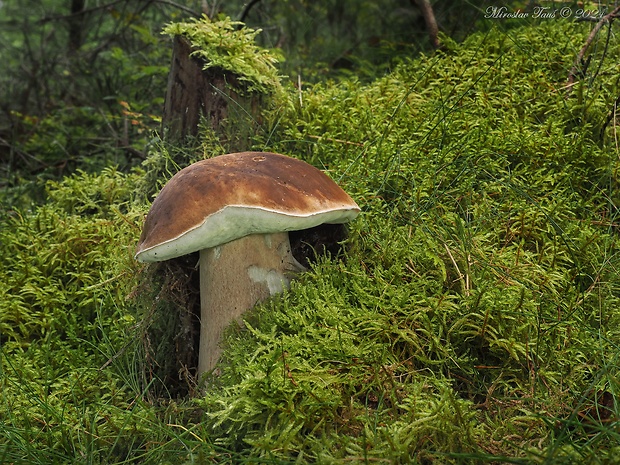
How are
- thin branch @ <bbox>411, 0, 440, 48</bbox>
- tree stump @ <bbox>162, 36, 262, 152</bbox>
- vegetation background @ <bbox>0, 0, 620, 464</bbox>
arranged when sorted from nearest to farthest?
1. vegetation background @ <bbox>0, 0, 620, 464</bbox>
2. tree stump @ <bbox>162, 36, 262, 152</bbox>
3. thin branch @ <bbox>411, 0, 440, 48</bbox>

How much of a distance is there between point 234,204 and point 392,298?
60 cm

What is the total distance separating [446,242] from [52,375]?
1.55m

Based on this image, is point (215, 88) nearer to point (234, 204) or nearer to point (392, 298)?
point (234, 204)

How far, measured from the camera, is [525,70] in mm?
2643

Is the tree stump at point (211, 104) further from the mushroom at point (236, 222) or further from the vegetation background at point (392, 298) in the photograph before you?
the mushroom at point (236, 222)

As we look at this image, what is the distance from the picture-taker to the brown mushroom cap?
1467 mm

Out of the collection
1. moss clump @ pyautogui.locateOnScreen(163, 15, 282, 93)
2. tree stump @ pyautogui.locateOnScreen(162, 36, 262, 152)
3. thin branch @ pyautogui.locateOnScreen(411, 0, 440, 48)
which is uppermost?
thin branch @ pyautogui.locateOnScreen(411, 0, 440, 48)

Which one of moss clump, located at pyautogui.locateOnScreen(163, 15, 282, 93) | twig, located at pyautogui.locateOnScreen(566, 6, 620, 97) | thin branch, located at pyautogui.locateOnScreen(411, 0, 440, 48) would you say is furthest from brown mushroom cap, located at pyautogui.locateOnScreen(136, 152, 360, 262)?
thin branch, located at pyautogui.locateOnScreen(411, 0, 440, 48)

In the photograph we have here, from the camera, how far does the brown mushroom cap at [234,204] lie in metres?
1.47

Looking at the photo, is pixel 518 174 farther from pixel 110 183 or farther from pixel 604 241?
pixel 110 183

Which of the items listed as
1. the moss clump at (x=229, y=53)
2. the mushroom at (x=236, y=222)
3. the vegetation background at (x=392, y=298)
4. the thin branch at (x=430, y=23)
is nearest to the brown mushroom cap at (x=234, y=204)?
the mushroom at (x=236, y=222)

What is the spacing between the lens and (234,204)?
4.73 feet

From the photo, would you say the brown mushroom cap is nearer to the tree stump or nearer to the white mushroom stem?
the white mushroom stem

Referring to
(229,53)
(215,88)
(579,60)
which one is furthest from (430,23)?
(215,88)
